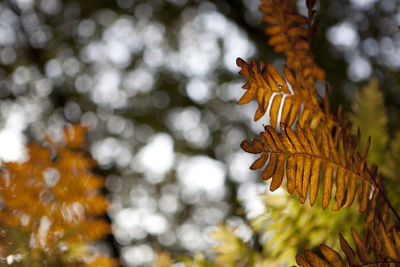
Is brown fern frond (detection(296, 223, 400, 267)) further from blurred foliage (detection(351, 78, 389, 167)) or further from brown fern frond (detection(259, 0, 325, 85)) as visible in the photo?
blurred foliage (detection(351, 78, 389, 167))

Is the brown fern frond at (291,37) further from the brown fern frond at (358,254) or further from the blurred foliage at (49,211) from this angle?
the blurred foliage at (49,211)

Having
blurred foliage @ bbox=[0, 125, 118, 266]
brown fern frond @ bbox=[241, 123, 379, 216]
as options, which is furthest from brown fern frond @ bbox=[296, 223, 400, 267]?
blurred foliage @ bbox=[0, 125, 118, 266]

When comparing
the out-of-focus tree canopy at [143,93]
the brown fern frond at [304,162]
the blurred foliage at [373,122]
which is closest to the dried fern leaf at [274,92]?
the brown fern frond at [304,162]

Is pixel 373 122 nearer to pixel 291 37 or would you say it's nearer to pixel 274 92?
pixel 291 37

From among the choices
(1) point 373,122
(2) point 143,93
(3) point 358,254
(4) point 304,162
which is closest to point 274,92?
(4) point 304,162

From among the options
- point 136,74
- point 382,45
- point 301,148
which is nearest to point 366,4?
point 382,45
